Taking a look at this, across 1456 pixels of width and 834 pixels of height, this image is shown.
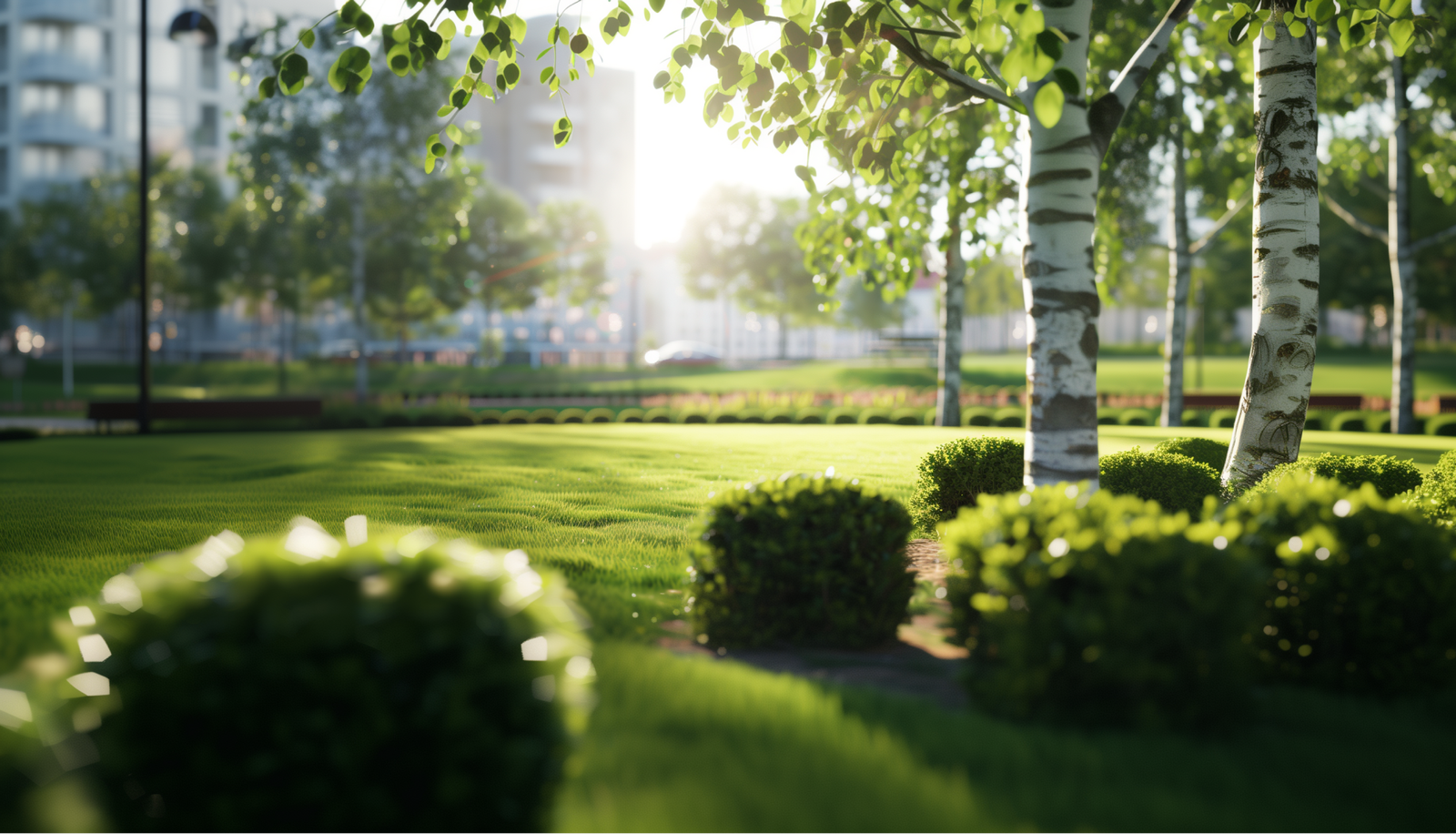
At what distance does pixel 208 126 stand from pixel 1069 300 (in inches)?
2920

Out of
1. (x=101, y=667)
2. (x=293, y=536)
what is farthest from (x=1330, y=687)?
(x=101, y=667)

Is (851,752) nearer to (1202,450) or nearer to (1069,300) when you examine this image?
(1069,300)

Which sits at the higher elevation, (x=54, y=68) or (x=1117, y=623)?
(x=54, y=68)

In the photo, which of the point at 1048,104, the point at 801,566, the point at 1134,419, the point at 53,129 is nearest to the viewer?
the point at 1048,104

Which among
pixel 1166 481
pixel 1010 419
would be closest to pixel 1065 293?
pixel 1166 481

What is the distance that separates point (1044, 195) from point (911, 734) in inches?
153

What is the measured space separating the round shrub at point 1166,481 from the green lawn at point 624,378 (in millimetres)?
27722

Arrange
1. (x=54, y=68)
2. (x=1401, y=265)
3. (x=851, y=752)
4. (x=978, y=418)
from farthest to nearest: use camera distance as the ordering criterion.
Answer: (x=54, y=68) → (x=978, y=418) → (x=1401, y=265) → (x=851, y=752)

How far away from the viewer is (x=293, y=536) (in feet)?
7.98

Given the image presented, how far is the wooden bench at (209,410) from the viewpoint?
19812 mm

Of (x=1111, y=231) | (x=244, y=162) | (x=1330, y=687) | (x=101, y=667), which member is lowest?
(x=1330, y=687)

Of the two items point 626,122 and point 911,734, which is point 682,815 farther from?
point 626,122

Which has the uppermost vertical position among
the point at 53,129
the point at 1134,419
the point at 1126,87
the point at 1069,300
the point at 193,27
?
the point at 53,129

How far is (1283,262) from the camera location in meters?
7.41
